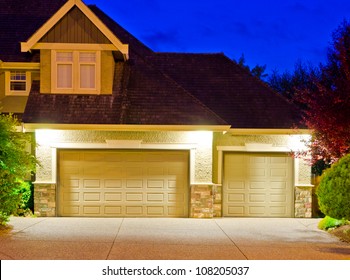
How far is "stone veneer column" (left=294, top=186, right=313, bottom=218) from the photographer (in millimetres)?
16766

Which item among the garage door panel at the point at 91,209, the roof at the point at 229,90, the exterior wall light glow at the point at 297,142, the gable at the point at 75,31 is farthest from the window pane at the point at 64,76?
the exterior wall light glow at the point at 297,142

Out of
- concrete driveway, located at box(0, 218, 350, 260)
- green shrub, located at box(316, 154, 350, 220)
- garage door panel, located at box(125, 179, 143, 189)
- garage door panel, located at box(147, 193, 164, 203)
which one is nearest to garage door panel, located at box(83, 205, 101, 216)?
concrete driveway, located at box(0, 218, 350, 260)

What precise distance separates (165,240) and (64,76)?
7295mm

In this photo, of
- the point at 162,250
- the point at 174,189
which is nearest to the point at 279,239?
the point at 162,250

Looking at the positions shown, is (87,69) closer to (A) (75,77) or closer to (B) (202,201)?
(A) (75,77)

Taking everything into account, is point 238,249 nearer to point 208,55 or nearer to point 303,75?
point 208,55

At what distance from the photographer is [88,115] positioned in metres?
15.8

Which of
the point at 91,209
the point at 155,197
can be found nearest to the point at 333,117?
the point at 155,197

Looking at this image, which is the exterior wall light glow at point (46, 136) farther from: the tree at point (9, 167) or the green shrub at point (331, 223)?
the green shrub at point (331, 223)

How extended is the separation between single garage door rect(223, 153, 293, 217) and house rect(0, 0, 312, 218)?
0.03 meters

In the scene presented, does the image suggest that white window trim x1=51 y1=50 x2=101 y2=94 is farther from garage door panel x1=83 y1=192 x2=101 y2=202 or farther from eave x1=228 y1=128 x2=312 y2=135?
eave x1=228 y1=128 x2=312 y2=135

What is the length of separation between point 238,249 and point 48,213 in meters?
7.39

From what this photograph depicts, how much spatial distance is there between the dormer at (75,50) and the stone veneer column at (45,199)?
3.08m

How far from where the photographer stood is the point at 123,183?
52.8 feet
